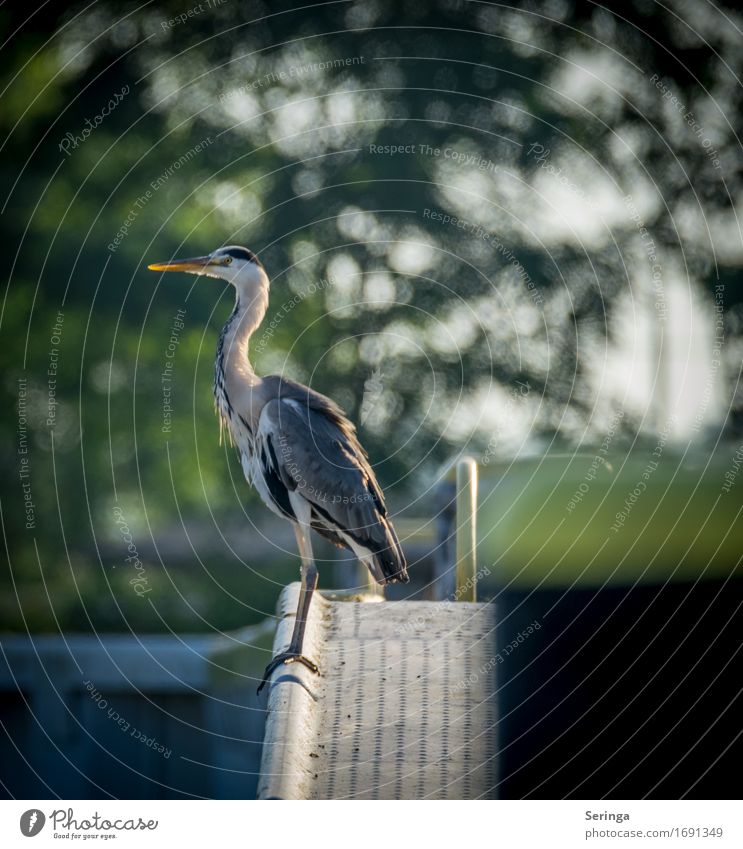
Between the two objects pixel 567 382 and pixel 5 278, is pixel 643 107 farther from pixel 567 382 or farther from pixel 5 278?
pixel 5 278

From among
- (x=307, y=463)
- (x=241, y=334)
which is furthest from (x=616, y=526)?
(x=241, y=334)

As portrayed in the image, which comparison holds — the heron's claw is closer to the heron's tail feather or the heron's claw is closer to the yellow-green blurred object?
the heron's tail feather

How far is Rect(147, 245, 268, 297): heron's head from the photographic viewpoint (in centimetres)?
473

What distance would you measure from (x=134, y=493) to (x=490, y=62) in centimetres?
453

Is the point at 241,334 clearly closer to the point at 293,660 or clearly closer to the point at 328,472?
the point at 328,472

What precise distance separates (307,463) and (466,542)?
2.31 feet

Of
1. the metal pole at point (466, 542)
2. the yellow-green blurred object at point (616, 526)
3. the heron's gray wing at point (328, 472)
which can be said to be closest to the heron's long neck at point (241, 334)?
the heron's gray wing at point (328, 472)

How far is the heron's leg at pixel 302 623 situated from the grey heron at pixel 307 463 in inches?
1.1

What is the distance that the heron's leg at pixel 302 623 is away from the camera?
391cm
